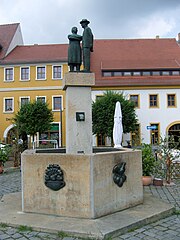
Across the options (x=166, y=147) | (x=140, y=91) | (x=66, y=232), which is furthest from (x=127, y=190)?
(x=140, y=91)

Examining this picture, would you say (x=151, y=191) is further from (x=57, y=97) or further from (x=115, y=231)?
(x=57, y=97)

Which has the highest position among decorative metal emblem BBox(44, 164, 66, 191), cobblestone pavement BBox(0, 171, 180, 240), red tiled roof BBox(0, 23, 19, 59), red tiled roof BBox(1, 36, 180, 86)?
red tiled roof BBox(0, 23, 19, 59)

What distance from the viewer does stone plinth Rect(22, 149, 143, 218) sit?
447 cm

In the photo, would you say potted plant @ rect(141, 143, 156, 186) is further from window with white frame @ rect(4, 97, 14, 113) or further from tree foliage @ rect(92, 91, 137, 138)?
window with white frame @ rect(4, 97, 14, 113)

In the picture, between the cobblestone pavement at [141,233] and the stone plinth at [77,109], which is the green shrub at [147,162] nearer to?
the stone plinth at [77,109]

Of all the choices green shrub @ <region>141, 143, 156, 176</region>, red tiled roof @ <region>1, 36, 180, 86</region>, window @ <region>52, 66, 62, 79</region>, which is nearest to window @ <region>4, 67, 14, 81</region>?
red tiled roof @ <region>1, 36, 180, 86</region>

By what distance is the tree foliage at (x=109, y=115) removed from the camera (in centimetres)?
2480

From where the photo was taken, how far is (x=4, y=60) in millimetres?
30344

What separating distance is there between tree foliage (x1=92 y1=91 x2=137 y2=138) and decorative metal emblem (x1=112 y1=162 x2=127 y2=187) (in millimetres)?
19616

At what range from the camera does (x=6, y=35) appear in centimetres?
3362

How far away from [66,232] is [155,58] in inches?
1183

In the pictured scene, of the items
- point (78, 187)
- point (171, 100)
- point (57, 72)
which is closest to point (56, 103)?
point (57, 72)

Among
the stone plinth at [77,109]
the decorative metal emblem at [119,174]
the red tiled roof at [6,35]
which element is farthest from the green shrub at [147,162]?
the red tiled roof at [6,35]

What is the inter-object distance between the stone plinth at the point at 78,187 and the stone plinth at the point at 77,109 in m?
1.32
